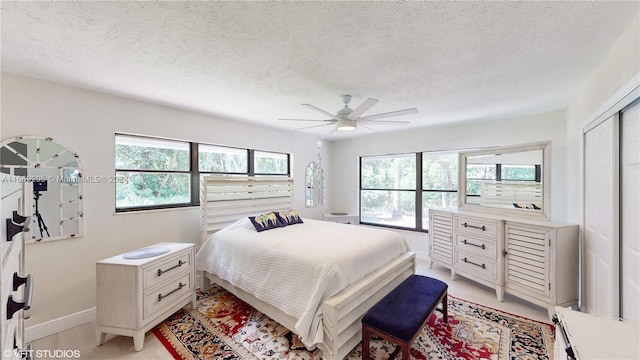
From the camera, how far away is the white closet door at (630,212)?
1.62 meters

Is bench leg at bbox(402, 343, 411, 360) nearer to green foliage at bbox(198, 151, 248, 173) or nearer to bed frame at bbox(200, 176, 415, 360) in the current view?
bed frame at bbox(200, 176, 415, 360)

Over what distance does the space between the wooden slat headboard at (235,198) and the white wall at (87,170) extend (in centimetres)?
30

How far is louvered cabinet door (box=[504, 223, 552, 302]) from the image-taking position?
8.41 ft

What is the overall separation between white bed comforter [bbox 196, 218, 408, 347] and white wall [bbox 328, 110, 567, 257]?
2.19 m

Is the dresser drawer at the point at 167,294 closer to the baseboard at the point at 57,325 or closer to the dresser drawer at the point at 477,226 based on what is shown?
the baseboard at the point at 57,325

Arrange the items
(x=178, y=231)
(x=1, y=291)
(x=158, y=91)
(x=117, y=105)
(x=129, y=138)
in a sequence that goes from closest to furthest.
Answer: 1. (x=1, y=291)
2. (x=158, y=91)
3. (x=117, y=105)
4. (x=129, y=138)
5. (x=178, y=231)

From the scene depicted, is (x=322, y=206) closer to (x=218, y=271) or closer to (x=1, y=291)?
(x=218, y=271)

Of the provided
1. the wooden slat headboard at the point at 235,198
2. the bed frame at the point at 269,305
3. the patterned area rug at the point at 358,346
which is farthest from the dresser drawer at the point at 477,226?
the wooden slat headboard at the point at 235,198

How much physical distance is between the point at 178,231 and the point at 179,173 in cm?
80

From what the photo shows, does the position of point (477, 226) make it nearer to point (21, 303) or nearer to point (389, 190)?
point (389, 190)

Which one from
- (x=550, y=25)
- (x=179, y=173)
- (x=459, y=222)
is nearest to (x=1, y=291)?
(x=550, y=25)

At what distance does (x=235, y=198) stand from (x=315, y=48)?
8.45 ft

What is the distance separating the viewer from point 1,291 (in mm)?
627

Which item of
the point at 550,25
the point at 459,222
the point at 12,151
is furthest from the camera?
the point at 459,222
